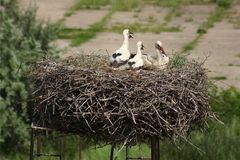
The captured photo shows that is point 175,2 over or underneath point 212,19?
over

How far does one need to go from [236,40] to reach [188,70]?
1154 centimetres

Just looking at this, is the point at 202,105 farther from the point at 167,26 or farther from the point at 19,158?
the point at 167,26

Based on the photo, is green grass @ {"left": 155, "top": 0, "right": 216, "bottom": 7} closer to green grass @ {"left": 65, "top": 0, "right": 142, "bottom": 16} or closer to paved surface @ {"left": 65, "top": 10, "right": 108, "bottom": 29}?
green grass @ {"left": 65, "top": 0, "right": 142, "bottom": 16}

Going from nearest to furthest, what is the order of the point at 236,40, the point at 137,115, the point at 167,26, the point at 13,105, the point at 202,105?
1. the point at 137,115
2. the point at 202,105
3. the point at 13,105
4. the point at 236,40
5. the point at 167,26

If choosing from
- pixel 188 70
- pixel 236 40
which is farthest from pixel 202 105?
pixel 236 40

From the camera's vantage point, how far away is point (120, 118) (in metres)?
4.61

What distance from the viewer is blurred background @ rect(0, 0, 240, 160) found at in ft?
27.6

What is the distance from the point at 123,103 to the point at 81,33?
492 inches

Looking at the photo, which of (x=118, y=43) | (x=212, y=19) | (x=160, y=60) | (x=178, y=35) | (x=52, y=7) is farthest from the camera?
(x=52, y=7)

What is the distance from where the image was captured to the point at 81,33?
55.8ft

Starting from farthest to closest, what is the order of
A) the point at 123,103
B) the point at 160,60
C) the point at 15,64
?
the point at 15,64 → the point at 160,60 → the point at 123,103

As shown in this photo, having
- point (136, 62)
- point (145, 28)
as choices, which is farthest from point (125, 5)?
point (136, 62)

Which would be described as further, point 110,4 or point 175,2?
point 175,2

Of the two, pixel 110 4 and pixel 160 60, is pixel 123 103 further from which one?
pixel 110 4
